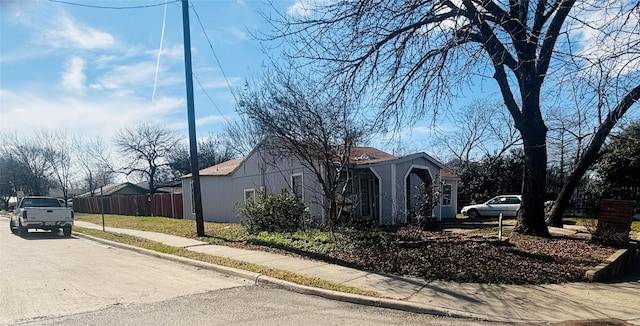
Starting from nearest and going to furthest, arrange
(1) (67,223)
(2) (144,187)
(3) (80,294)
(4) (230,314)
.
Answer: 1. (4) (230,314)
2. (3) (80,294)
3. (1) (67,223)
4. (2) (144,187)

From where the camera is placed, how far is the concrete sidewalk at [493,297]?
573 cm

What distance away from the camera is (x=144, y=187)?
192 ft

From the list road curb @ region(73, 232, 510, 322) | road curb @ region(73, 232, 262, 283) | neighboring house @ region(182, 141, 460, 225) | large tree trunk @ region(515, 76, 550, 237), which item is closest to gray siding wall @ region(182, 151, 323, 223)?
neighboring house @ region(182, 141, 460, 225)

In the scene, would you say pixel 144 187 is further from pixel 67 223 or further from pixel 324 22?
pixel 324 22

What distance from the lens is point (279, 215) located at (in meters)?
13.6

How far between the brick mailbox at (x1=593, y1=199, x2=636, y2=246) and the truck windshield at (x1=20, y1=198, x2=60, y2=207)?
20.9m

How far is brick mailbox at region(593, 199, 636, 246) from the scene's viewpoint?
11.3m

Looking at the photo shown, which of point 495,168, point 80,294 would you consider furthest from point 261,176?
point 495,168

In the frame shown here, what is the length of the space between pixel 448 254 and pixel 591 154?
7151 mm

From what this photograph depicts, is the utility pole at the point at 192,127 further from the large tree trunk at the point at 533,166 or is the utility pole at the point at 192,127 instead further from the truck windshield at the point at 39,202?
the large tree trunk at the point at 533,166

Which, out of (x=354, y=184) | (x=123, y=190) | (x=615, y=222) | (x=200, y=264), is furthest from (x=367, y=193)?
(x=123, y=190)

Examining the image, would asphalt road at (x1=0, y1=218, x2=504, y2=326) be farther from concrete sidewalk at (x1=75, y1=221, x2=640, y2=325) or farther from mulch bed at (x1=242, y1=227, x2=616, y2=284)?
mulch bed at (x1=242, y1=227, x2=616, y2=284)

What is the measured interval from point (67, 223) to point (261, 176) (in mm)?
8772

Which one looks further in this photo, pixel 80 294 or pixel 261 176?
A: pixel 261 176
